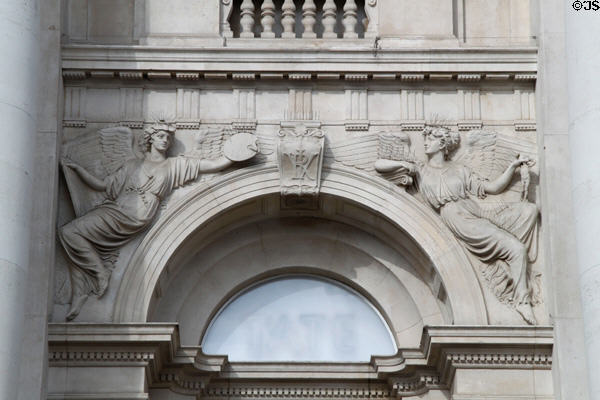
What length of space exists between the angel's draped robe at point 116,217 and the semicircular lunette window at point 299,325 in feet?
6.41

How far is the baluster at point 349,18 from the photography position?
67.7 feet

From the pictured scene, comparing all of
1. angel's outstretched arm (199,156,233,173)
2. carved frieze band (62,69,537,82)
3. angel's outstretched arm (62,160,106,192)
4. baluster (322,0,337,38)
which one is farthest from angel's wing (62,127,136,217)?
baluster (322,0,337,38)

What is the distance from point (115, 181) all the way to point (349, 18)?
385cm

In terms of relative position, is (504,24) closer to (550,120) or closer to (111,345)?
(550,120)

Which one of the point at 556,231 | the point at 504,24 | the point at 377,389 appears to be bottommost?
the point at 377,389

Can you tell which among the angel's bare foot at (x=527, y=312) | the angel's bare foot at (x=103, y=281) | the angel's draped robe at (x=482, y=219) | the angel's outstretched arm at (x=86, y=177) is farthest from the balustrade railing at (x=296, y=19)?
the angel's bare foot at (x=527, y=312)

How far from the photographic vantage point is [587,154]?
18.5 m

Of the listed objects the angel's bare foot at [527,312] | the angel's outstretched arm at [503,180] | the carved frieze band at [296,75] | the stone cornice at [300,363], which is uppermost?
the carved frieze band at [296,75]

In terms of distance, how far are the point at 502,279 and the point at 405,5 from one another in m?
4.03

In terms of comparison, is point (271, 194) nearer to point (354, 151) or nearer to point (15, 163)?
point (354, 151)

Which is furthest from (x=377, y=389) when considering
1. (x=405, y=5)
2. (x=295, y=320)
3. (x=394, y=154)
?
(x=405, y=5)

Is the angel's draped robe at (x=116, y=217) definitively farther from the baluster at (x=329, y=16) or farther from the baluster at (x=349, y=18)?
the baluster at (x=349, y=18)

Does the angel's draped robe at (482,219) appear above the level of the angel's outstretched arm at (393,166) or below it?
below

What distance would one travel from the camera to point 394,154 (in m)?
19.9
